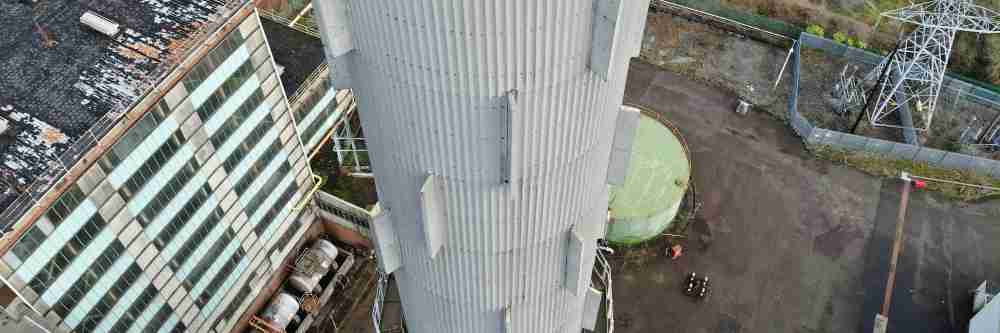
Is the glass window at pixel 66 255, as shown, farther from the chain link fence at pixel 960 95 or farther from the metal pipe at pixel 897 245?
the chain link fence at pixel 960 95

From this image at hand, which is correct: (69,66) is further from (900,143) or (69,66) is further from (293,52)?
(900,143)

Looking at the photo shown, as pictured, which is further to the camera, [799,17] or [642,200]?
[799,17]

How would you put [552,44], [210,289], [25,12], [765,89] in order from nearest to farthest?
[552,44] < [25,12] < [210,289] < [765,89]

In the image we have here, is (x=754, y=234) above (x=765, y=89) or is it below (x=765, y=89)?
below

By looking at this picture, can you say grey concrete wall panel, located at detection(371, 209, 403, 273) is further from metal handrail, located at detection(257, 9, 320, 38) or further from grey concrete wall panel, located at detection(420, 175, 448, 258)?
metal handrail, located at detection(257, 9, 320, 38)

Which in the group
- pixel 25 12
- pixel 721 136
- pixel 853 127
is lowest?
pixel 25 12

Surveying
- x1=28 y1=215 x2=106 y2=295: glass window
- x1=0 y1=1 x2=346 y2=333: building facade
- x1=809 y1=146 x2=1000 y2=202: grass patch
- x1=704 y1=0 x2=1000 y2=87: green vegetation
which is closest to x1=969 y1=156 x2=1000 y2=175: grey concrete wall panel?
x1=809 y1=146 x2=1000 y2=202: grass patch

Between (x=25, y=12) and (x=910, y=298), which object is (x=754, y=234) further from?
(x=25, y=12)

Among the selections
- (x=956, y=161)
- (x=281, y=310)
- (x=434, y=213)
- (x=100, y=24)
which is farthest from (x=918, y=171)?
(x=100, y=24)

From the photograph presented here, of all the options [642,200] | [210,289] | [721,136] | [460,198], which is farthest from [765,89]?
[460,198]

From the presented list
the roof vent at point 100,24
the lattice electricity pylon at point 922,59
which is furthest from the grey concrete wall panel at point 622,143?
the lattice electricity pylon at point 922,59
